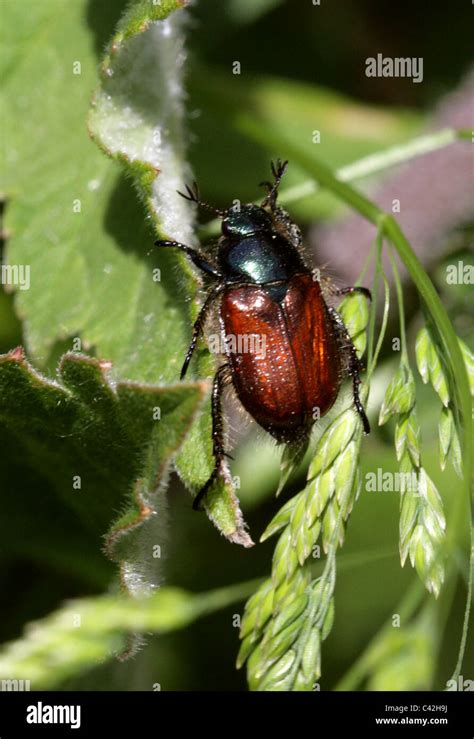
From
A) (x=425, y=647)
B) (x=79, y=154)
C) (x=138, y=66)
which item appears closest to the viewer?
(x=425, y=647)

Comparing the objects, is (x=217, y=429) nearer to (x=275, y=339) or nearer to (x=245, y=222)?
(x=275, y=339)

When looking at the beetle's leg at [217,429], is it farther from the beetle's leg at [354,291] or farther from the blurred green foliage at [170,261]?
the beetle's leg at [354,291]

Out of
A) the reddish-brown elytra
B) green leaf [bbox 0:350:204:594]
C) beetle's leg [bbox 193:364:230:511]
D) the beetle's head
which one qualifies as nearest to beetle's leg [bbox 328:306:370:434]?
the reddish-brown elytra

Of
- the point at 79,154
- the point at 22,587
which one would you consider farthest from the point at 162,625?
the point at 79,154

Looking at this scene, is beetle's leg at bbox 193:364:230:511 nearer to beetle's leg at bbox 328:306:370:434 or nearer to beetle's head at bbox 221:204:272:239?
beetle's leg at bbox 328:306:370:434

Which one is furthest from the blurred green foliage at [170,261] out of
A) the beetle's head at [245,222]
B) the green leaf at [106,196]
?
the beetle's head at [245,222]

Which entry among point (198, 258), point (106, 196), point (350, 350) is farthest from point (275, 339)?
point (106, 196)
